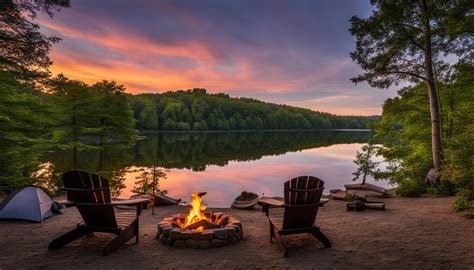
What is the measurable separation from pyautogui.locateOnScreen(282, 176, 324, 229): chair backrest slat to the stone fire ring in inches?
42.7

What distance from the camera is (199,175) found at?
2434 centimetres

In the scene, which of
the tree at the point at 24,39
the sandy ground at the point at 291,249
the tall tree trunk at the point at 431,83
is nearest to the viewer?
the sandy ground at the point at 291,249

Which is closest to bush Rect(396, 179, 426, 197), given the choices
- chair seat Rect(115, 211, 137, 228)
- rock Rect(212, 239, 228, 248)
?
rock Rect(212, 239, 228, 248)

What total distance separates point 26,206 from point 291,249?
676cm

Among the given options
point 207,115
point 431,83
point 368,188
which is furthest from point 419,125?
point 207,115

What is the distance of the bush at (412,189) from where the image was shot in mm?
11406

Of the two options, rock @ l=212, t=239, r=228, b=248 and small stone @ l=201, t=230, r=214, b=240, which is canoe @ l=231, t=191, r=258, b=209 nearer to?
rock @ l=212, t=239, r=228, b=248

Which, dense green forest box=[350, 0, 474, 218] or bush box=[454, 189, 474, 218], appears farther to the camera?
dense green forest box=[350, 0, 474, 218]

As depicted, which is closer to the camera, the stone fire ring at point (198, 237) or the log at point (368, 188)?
the stone fire ring at point (198, 237)

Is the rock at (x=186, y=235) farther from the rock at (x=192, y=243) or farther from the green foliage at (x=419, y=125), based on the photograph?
the green foliage at (x=419, y=125)

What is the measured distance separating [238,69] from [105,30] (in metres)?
19.2

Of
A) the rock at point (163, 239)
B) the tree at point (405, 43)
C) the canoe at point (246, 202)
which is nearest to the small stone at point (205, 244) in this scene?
the rock at point (163, 239)

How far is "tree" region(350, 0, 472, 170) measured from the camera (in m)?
11.6

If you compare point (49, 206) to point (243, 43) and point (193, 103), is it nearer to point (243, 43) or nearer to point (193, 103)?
point (243, 43)
